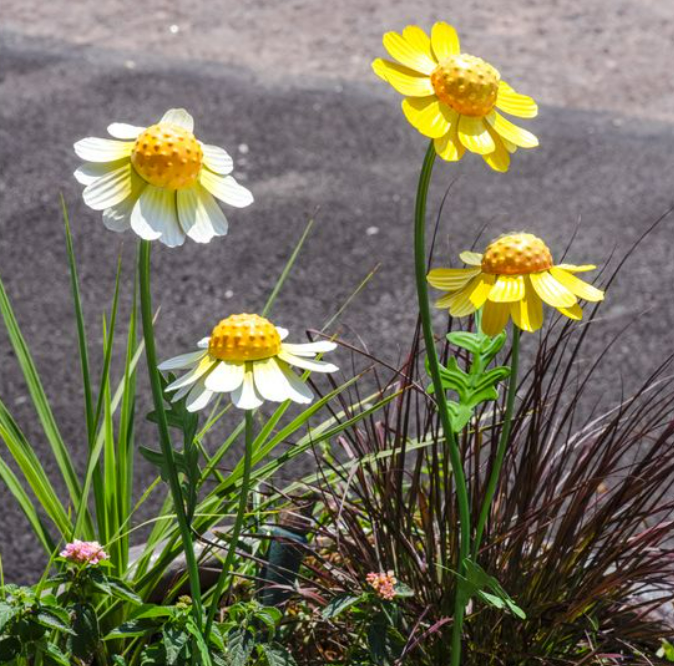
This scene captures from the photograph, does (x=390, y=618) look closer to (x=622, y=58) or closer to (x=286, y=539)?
(x=286, y=539)

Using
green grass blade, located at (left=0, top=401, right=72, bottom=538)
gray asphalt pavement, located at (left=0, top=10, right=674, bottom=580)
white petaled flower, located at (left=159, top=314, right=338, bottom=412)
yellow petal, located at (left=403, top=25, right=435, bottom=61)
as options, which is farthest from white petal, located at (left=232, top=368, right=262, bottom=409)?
gray asphalt pavement, located at (left=0, top=10, right=674, bottom=580)

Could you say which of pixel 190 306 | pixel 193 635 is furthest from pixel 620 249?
pixel 193 635

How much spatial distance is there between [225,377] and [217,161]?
253 millimetres

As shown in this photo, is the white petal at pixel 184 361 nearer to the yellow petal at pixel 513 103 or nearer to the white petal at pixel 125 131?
the white petal at pixel 125 131

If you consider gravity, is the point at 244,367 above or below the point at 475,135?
below

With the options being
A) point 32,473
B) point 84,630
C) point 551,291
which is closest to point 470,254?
point 551,291

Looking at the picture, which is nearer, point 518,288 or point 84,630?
point 518,288

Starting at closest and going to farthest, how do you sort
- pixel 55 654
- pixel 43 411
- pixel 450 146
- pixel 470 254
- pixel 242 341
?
pixel 450 146 < pixel 242 341 < pixel 470 254 < pixel 55 654 < pixel 43 411

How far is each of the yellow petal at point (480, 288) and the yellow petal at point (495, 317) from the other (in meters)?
0.01

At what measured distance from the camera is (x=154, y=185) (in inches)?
47.1

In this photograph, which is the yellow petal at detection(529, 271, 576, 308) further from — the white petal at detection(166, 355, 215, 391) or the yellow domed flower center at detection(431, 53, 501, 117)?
the white petal at detection(166, 355, 215, 391)

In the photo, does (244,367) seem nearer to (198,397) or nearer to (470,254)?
(198,397)

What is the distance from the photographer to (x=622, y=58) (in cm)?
571

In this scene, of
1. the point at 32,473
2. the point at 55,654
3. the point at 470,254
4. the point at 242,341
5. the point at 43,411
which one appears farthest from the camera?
the point at 43,411
